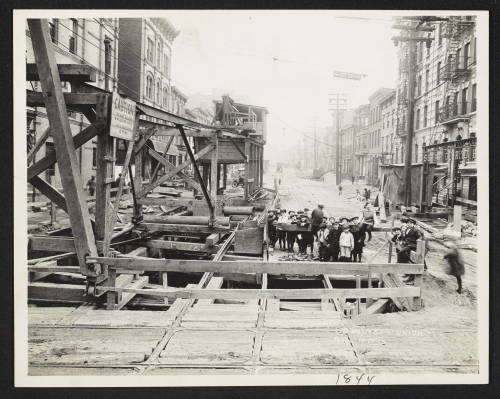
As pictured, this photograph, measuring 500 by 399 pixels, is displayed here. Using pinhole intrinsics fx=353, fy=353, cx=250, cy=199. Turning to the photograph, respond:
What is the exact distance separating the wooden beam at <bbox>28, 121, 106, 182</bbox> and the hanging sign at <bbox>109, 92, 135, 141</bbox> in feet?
0.46

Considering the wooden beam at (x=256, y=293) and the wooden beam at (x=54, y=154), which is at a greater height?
the wooden beam at (x=54, y=154)

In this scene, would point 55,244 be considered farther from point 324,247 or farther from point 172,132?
point 324,247

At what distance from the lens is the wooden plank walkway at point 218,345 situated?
3.59 m

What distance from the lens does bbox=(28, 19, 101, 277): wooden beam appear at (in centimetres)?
386

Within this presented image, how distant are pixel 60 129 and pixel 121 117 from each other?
0.74m

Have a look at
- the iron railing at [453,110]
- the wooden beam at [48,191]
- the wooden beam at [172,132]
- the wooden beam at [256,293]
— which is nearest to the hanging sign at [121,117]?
the wooden beam at [48,191]

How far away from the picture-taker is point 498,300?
168 inches

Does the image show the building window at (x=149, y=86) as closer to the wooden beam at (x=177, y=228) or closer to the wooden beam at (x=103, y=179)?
the wooden beam at (x=177, y=228)

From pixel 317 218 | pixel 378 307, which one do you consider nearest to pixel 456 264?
pixel 378 307

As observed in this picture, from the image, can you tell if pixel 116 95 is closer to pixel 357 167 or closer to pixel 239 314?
pixel 239 314

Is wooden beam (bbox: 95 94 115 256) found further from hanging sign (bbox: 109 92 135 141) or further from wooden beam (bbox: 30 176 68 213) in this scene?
wooden beam (bbox: 30 176 68 213)

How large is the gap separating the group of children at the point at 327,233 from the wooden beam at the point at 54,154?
6889mm

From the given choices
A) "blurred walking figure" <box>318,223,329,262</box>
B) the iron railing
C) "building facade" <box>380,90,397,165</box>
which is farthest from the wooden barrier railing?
"building facade" <box>380,90,397,165</box>

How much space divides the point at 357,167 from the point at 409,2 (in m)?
55.6
